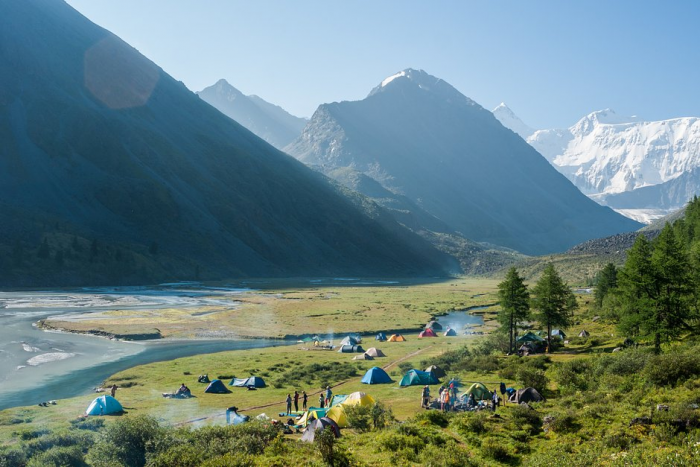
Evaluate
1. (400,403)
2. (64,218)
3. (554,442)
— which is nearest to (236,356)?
(400,403)

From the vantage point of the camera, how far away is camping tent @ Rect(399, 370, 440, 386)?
40.9m

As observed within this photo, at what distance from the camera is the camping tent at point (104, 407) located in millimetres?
33156

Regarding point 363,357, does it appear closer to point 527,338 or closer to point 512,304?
point 512,304

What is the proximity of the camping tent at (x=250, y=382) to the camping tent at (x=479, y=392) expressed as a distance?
17.3 m

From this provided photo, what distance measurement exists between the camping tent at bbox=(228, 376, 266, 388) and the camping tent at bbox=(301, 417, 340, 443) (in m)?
16.5

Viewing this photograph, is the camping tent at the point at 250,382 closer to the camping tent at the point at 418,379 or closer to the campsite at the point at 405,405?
the campsite at the point at 405,405

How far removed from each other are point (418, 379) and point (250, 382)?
13730mm

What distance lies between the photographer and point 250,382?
4253cm

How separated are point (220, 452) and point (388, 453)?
22.7 feet

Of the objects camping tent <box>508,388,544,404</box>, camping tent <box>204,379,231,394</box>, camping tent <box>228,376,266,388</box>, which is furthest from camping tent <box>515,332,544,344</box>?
camping tent <box>204,379,231,394</box>

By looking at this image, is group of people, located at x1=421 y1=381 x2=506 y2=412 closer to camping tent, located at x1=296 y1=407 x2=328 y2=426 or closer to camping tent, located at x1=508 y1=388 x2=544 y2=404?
camping tent, located at x1=508 y1=388 x2=544 y2=404

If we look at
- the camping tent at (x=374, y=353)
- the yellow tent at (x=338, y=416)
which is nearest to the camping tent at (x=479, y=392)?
the yellow tent at (x=338, y=416)

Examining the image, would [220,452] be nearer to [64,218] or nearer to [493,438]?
[493,438]

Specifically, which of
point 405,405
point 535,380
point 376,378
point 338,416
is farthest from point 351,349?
point 338,416
